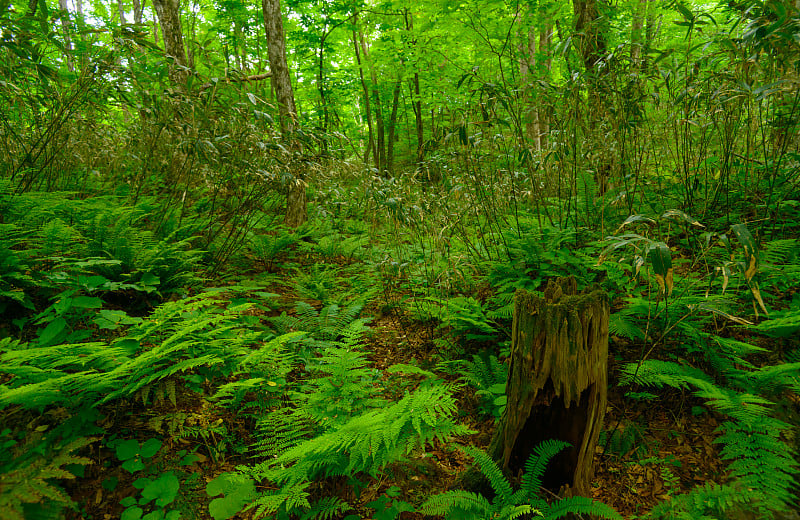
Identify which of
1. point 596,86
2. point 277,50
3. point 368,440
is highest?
point 277,50

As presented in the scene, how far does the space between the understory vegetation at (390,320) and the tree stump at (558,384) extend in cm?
13

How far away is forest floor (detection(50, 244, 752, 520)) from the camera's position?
191cm

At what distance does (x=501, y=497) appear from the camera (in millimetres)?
1797

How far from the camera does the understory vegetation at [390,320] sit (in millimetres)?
1824

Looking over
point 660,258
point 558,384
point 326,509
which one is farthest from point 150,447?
point 660,258

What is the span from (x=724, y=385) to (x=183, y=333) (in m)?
3.42

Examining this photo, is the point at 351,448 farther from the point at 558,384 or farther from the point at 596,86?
the point at 596,86

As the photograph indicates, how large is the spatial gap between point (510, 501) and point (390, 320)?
282 cm

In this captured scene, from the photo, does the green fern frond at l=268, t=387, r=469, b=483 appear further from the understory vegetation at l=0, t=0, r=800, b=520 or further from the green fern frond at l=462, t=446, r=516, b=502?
the green fern frond at l=462, t=446, r=516, b=502

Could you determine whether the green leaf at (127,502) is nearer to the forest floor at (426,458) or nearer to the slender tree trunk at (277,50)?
the forest floor at (426,458)

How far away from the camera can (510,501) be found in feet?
5.70

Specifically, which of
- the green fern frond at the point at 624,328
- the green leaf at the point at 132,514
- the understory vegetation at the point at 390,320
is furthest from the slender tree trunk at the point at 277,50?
the green leaf at the point at 132,514

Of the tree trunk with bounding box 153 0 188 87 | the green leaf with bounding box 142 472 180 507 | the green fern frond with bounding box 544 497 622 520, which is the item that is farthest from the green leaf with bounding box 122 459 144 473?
the tree trunk with bounding box 153 0 188 87

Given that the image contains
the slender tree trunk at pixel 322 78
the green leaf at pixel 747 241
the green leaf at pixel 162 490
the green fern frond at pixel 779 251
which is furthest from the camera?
the slender tree trunk at pixel 322 78
